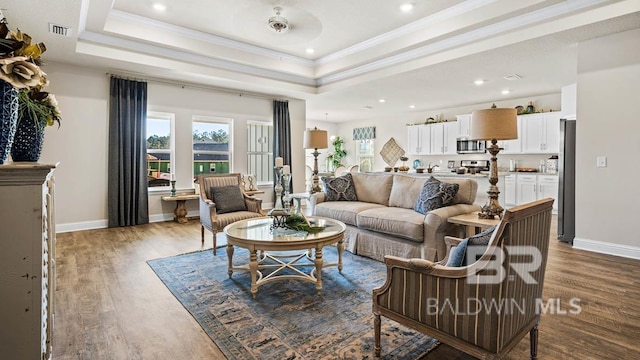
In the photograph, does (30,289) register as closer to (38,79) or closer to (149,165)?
(38,79)

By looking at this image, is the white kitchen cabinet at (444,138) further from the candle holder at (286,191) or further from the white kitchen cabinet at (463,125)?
the candle holder at (286,191)

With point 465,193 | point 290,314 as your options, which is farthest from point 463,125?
point 290,314

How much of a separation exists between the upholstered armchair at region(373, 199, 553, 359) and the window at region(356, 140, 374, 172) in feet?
31.5

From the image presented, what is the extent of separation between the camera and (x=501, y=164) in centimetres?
828

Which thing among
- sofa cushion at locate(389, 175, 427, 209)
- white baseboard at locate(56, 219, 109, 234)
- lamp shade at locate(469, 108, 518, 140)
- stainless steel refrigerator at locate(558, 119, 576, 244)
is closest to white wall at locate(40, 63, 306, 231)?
white baseboard at locate(56, 219, 109, 234)

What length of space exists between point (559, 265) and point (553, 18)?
106 inches

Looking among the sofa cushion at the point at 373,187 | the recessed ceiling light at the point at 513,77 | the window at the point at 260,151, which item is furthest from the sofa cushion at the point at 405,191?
the window at the point at 260,151

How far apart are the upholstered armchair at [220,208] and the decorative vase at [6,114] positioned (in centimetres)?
272

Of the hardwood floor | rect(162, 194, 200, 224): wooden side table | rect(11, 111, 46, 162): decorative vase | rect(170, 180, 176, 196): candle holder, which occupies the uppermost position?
rect(11, 111, 46, 162): decorative vase

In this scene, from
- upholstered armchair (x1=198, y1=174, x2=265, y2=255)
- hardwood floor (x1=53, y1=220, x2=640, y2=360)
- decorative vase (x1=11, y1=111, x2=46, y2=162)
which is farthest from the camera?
upholstered armchair (x1=198, y1=174, x2=265, y2=255)

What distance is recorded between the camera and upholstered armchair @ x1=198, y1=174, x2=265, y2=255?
3908 mm

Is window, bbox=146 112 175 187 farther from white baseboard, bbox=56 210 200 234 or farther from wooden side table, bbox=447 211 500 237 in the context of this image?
wooden side table, bbox=447 211 500 237

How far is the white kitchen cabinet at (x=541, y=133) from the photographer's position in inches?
278

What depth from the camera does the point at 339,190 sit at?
182 inches
